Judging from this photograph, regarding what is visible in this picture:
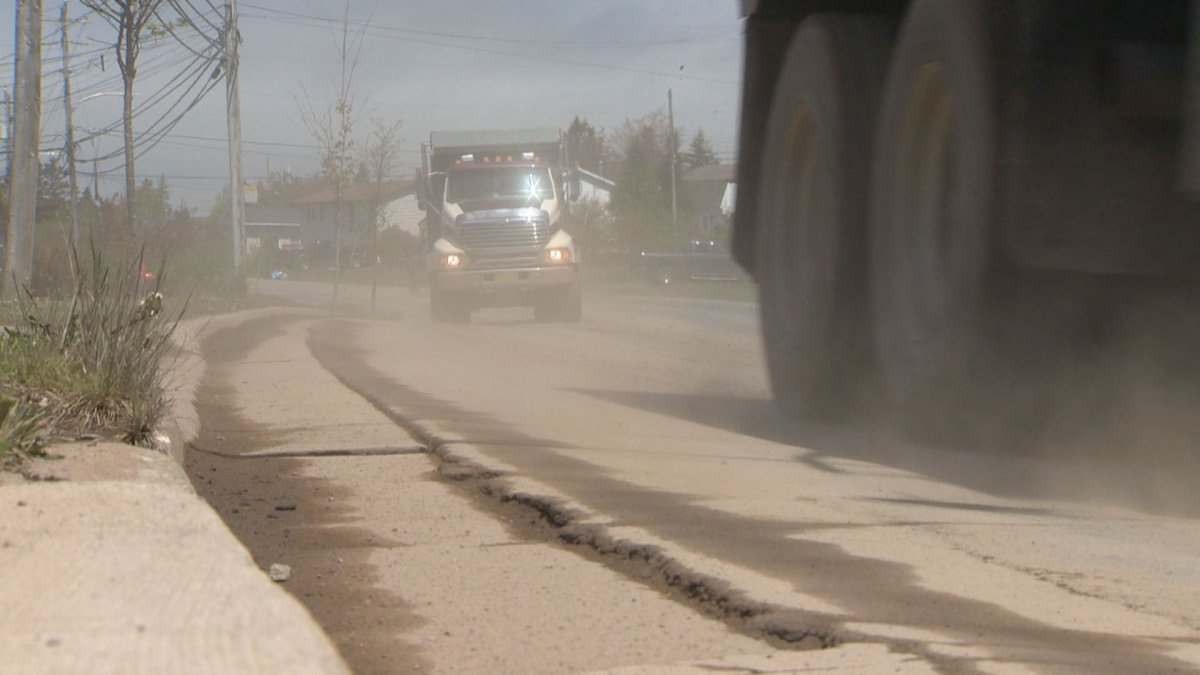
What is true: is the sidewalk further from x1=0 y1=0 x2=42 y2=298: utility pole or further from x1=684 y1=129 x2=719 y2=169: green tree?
x1=684 y1=129 x2=719 y2=169: green tree

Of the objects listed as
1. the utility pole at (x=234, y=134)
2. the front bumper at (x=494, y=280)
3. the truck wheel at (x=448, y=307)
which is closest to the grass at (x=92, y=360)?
the front bumper at (x=494, y=280)

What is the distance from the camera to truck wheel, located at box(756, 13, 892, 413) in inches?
277

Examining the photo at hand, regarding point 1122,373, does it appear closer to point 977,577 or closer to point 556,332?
point 977,577

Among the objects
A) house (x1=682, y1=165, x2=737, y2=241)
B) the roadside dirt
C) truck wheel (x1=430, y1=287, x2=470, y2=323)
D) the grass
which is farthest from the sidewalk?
house (x1=682, y1=165, x2=737, y2=241)

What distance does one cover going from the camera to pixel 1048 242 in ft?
Result: 16.6

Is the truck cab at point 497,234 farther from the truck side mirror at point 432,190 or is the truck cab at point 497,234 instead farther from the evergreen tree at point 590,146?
the evergreen tree at point 590,146

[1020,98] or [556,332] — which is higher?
[1020,98]

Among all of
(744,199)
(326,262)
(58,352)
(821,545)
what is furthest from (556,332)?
(326,262)

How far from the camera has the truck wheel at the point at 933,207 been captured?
5.40 m

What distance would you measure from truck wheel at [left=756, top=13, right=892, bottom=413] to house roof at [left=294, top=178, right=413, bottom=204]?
2617cm

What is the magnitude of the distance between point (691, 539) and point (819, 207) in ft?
11.1

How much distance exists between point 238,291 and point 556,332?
390 inches

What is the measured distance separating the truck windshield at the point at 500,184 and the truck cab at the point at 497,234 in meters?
0.02

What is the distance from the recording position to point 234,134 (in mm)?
29328
